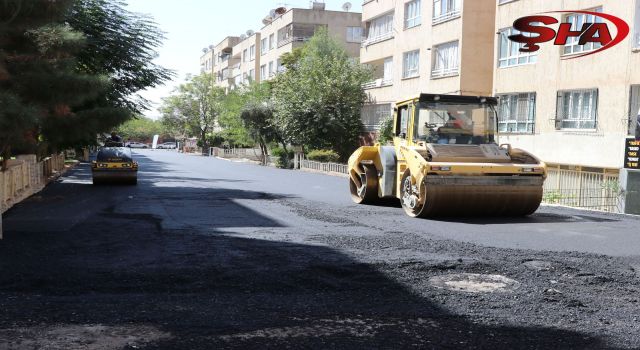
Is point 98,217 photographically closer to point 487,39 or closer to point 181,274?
point 181,274

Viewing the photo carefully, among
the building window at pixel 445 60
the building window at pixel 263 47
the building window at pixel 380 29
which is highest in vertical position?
the building window at pixel 263 47

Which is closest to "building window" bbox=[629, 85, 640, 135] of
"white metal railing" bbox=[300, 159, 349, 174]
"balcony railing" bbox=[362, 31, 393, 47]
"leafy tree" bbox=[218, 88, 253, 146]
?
"white metal railing" bbox=[300, 159, 349, 174]

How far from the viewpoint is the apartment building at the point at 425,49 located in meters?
31.0

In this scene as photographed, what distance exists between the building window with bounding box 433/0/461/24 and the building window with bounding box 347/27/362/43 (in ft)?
93.2

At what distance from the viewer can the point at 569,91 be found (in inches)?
982

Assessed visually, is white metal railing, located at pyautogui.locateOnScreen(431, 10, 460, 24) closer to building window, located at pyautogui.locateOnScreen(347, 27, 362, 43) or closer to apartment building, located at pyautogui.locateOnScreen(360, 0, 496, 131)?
apartment building, located at pyautogui.locateOnScreen(360, 0, 496, 131)

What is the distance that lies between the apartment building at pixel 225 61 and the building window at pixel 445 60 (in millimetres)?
60850

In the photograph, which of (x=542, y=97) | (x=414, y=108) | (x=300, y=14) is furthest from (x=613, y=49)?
(x=300, y=14)

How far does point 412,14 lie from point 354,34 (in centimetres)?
2630

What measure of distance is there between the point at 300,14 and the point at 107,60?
39.5 meters

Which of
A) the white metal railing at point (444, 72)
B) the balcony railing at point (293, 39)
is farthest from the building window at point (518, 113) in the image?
the balcony railing at point (293, 39)

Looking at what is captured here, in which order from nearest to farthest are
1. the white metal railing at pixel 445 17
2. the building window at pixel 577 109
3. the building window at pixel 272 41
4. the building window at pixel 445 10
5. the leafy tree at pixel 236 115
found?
the building window at pixel 577 109, the white metal railing at pixel 445 17, the building window at pixel 445 10, the leafy tree at pixel 236 115, the building window at pixel 272 41

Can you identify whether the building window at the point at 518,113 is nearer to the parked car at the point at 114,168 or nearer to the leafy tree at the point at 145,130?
the parked car at the point at 114,168

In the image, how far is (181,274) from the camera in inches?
325
